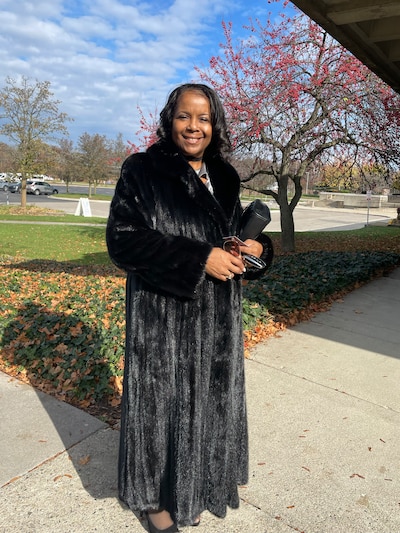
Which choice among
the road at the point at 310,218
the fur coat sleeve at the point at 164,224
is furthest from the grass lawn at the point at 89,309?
the road at the point at 310,218

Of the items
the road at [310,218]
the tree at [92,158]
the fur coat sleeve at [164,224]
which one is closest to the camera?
the fur coat sleeve at [164,224]

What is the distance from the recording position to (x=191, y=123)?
1.63 meters

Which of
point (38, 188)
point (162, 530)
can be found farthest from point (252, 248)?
point (38, 188)

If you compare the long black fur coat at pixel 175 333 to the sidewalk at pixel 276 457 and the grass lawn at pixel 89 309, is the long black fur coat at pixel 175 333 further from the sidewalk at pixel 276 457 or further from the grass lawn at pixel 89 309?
the grass lawn at pixel 89 309

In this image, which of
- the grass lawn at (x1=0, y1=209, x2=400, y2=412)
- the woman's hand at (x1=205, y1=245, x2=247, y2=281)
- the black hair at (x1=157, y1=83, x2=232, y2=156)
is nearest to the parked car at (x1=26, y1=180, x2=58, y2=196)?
the grass lawn at (x1=0, y1=209, x2=400, y2=412)

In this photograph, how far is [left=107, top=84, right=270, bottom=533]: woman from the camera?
1.54 meters

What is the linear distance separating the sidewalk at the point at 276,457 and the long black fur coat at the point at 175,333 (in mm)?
424

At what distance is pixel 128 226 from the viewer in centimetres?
153

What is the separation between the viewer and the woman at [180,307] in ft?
5.04

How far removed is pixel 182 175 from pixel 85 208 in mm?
21352

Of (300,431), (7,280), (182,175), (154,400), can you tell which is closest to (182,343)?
(154,400)

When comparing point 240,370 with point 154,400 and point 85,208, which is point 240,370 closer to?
point 154,400

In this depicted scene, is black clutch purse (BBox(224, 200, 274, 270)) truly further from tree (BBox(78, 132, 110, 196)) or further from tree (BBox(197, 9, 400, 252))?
tree (BBox(78, 132, 110, 196))

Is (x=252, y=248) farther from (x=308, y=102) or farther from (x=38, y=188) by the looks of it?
(x=38, y=188)
